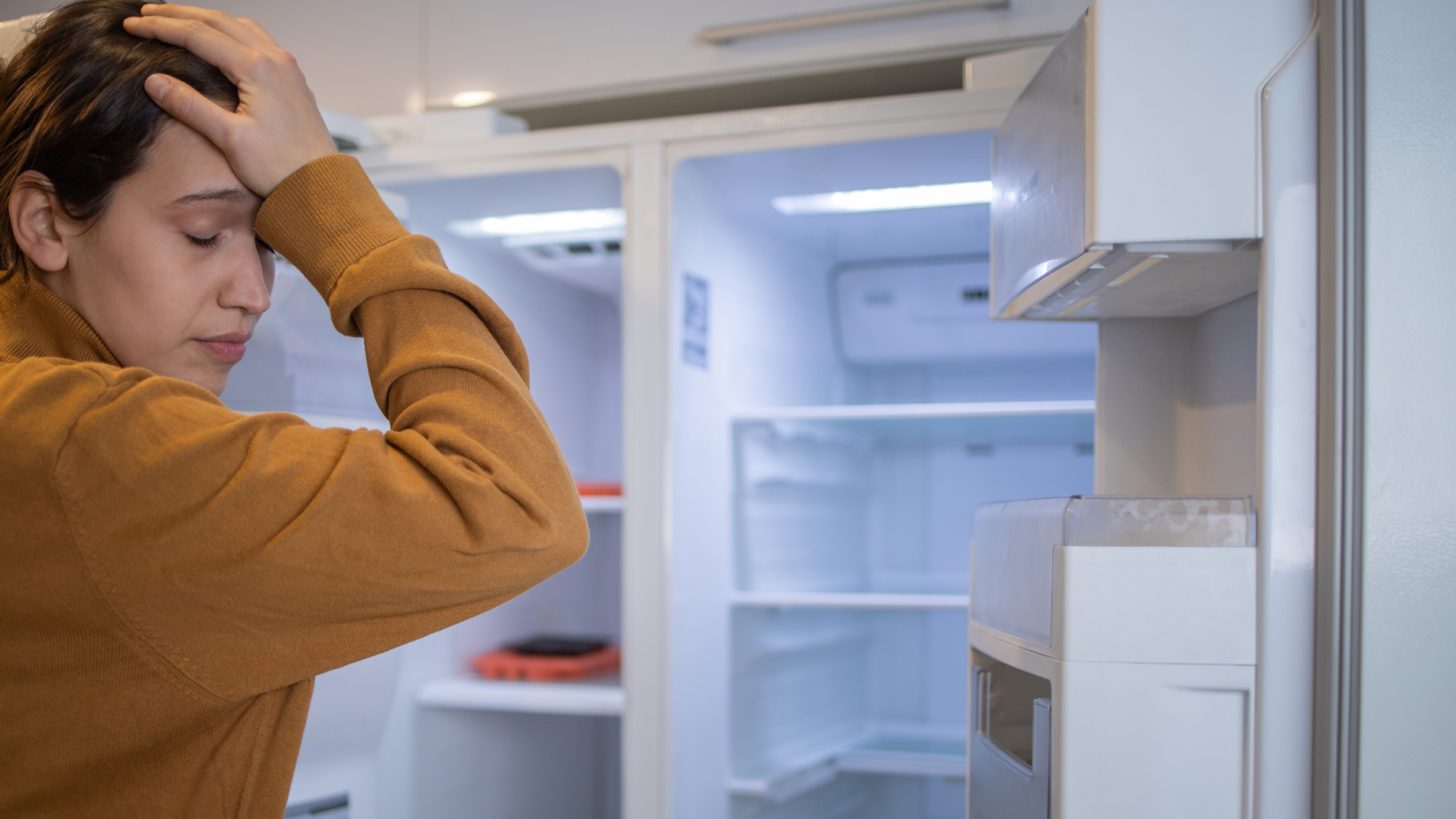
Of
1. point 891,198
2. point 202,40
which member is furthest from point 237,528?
point 891,198

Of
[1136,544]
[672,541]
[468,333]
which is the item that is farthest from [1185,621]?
[672,541]

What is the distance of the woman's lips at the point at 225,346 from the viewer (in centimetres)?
63

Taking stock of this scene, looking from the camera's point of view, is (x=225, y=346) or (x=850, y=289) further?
(x=850, y=289)

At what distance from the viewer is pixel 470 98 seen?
1704mm

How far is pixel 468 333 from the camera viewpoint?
1.94ft

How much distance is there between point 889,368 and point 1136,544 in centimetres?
151

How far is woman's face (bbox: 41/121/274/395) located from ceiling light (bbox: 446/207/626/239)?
1241 millimetres

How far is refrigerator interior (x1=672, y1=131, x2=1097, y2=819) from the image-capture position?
1.72 metres

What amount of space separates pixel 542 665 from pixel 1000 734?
970mm

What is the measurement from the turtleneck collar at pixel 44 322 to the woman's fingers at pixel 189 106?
135 mm

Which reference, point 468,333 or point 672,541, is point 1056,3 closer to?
point 672,541

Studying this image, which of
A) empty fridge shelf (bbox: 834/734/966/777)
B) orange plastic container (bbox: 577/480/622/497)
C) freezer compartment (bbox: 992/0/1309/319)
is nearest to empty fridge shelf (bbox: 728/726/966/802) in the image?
empty fridge shelf (bbox: 834/734/966/777)

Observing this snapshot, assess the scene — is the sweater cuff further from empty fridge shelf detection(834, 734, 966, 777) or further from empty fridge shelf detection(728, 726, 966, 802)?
empty fridge shelf detection(834, 734, 966, 777)

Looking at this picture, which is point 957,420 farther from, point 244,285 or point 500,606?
point 244,285
